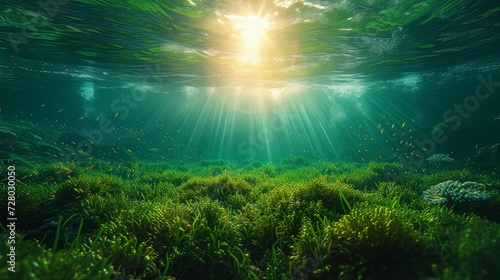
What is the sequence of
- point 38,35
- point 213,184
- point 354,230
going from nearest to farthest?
point 354,230
point 213,184
point 38,35

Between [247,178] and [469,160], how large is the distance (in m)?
17.0

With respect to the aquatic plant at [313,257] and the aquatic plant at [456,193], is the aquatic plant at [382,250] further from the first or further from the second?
the aquatic plant at [456,193]

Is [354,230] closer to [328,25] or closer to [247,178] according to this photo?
[247,178]

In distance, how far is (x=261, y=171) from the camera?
17984mm

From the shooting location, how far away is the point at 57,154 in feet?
68.2

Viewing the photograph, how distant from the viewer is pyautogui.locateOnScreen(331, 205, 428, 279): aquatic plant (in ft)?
9.56

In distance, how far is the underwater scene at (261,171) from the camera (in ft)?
10.6

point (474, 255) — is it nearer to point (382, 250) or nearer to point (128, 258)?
point (382, 250)

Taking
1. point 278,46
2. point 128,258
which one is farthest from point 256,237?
point 278,46

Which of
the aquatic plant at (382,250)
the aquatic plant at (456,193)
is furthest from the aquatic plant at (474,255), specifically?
the aquatic plant at (456,193)

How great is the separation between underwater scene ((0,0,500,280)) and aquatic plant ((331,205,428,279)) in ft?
0.07

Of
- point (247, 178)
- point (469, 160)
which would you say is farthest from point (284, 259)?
point (469, 160)

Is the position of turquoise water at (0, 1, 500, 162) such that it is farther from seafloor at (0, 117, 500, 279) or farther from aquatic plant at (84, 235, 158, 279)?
aquatic plant at (84, 235, 158, 279)

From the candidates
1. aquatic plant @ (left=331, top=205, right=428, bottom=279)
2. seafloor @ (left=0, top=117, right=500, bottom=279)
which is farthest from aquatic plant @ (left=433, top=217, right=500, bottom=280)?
aquatic plant @ (left=331, top=205, right=428, bottom=279)
